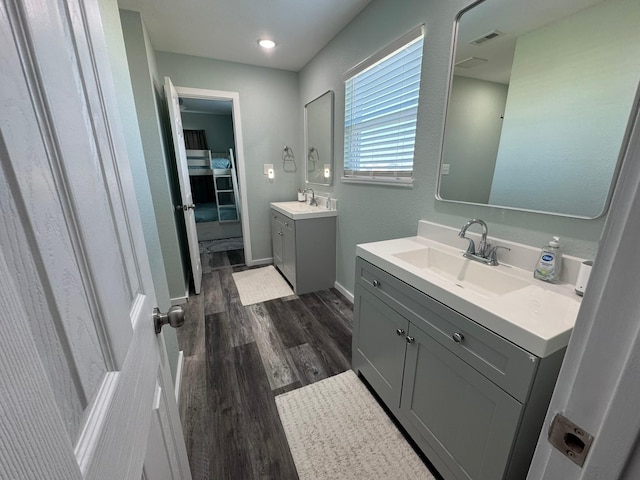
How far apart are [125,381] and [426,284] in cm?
97

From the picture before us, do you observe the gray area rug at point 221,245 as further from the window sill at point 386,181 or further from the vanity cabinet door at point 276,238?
the window sill at point 386,181

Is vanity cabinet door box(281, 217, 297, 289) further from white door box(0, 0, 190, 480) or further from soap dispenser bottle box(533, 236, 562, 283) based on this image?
white door box(0, 0, 190, 480)

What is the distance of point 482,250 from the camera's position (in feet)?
4.25

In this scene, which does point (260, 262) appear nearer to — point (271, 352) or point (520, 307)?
point (271, 352)

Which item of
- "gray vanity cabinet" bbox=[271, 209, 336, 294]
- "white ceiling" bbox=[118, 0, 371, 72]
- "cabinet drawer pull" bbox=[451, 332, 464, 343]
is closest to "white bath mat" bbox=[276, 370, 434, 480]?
"cabinet drawer pull" bbox=[451, 332, 464, 343]

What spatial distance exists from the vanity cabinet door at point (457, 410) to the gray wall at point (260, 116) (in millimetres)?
2678

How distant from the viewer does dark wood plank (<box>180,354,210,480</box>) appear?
4.00 ft

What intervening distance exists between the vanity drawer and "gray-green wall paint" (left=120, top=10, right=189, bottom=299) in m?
2.05

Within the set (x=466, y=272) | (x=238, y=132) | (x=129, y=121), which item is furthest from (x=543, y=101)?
(x=238, y=132)

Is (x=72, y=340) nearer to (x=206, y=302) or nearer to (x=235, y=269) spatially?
(x=206, y=302)

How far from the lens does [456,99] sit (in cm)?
141

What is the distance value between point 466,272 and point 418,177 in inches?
26.4

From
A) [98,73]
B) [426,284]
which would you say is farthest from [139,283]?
[426,284]

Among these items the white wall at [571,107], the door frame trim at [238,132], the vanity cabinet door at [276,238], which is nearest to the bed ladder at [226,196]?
the door frame trim at [238,132]
